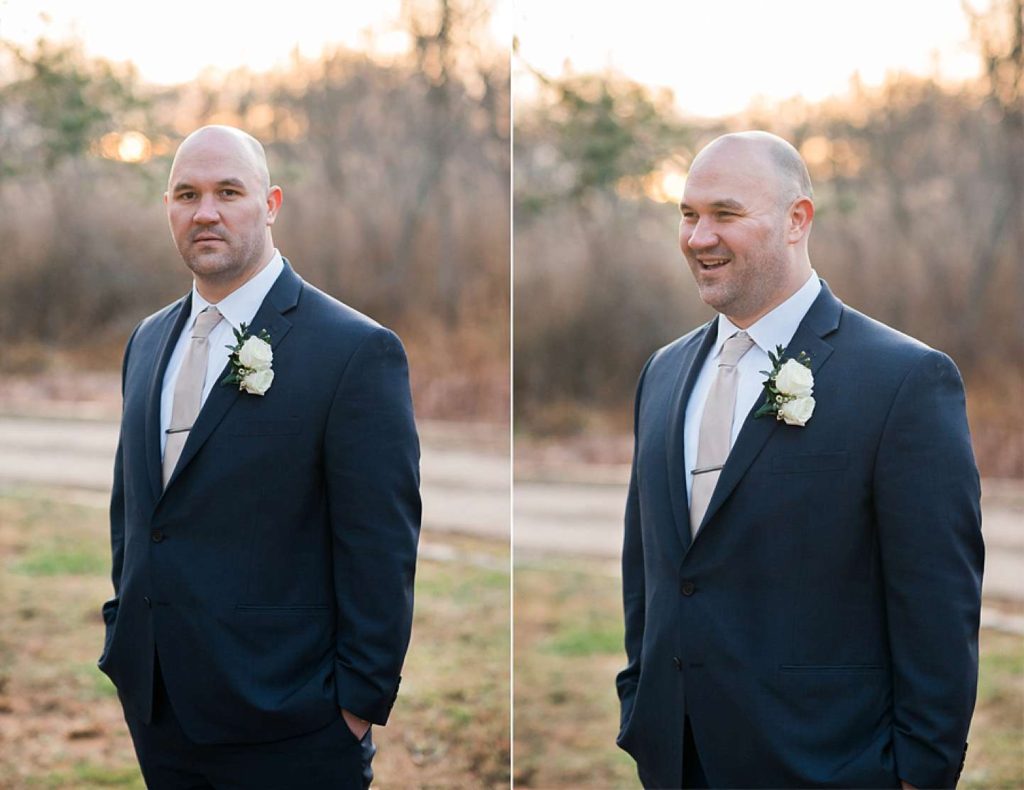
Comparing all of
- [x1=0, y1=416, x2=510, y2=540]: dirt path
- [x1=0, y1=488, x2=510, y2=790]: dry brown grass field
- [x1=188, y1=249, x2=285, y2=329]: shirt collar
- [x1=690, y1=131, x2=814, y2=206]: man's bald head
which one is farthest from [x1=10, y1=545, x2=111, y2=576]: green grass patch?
[x1=690, y1=131, x2=814, y2=206]: man's bald head

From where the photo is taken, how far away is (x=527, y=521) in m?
6.57

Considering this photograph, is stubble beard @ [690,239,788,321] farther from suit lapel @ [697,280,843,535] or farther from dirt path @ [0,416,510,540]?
dirt path @ [0,416,510,540]

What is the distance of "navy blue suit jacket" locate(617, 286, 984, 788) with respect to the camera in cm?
205

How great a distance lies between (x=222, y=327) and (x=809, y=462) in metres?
A: 1.24

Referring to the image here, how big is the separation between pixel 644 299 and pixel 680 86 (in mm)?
1238

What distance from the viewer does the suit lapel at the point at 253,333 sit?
2.38 m

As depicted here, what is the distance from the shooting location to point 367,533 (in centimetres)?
237

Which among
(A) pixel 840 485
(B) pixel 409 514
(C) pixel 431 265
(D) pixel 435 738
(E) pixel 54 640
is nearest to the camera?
(A) pixel 840 485

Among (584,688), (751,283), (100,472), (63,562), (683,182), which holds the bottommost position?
(584,688)

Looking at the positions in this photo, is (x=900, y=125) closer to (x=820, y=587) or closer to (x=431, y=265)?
(x=431, y=265)

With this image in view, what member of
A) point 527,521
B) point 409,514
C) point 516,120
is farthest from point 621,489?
point 409,514

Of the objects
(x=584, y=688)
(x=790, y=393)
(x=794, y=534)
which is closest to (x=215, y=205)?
(x=790, y=393)

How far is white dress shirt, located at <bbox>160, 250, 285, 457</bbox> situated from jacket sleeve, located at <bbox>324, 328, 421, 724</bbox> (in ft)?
0.94

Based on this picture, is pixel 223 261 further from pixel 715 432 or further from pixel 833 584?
pixel 833 584
